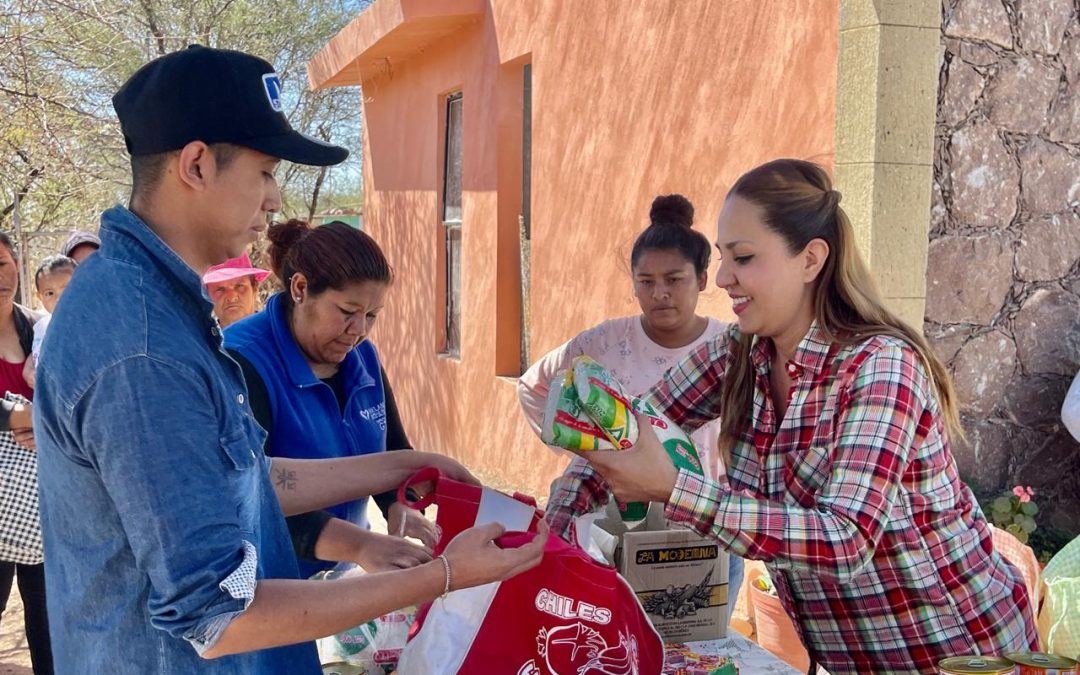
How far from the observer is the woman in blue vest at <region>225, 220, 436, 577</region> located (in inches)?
108

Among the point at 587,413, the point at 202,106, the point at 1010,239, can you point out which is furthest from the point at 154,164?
the point at 1010,239

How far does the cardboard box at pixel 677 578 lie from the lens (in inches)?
94.0

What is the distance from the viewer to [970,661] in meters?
1.71

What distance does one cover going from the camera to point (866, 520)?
1.90 meters

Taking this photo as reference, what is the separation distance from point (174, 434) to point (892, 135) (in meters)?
3.35

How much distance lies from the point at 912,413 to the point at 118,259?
147 centimetres

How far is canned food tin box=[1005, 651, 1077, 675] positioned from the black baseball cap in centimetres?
152

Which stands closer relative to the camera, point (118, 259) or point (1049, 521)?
point (118, 259)

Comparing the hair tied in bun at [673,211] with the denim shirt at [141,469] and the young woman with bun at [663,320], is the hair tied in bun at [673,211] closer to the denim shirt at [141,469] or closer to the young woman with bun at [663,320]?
the young woman with bun at [663,320]

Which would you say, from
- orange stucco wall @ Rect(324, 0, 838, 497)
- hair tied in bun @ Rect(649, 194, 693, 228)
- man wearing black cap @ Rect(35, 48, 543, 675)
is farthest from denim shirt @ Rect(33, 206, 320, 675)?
orange stucco wall @ Rect(324, 0, 838, 497)

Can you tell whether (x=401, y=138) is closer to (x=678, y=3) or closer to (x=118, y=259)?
(x=678, y=3)

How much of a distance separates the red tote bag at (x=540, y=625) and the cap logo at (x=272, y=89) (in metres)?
0.92

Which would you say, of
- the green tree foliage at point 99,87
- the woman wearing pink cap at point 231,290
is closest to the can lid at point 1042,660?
the woman wearing pink cap at point 231,290

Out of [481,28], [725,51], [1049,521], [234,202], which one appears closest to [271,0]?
[481,28]
